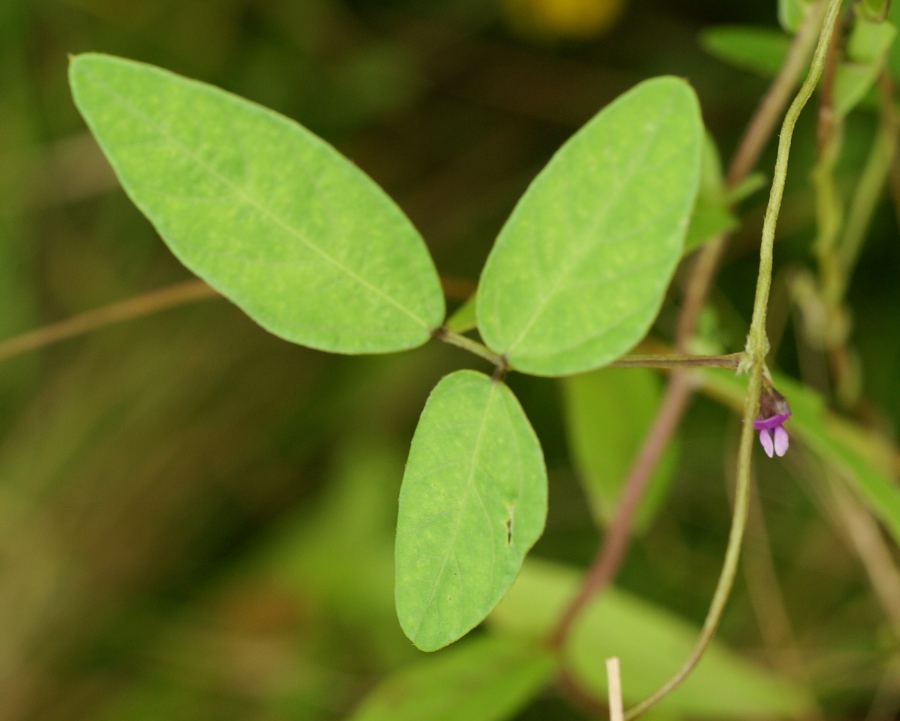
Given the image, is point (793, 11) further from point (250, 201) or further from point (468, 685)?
point (468, 685)

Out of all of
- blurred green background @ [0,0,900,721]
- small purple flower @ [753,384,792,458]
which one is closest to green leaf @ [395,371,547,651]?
small purple flower @ [753,384,792,458]

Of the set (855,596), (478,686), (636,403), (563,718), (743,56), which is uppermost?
(743,56)

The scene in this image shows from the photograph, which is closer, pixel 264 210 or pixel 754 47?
pixel 264 210

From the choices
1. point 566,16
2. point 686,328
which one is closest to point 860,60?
point 686,328

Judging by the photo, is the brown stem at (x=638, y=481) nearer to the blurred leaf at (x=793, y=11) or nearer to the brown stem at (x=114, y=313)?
the blurred leaf at (x=793, y=11)

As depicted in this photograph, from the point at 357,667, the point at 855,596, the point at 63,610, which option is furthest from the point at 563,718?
the point at 63,610

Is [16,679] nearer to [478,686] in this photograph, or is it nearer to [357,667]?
[357,667]

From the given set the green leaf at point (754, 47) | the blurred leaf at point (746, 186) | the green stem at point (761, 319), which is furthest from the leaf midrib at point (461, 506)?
the green leaf at point (754, 47)
